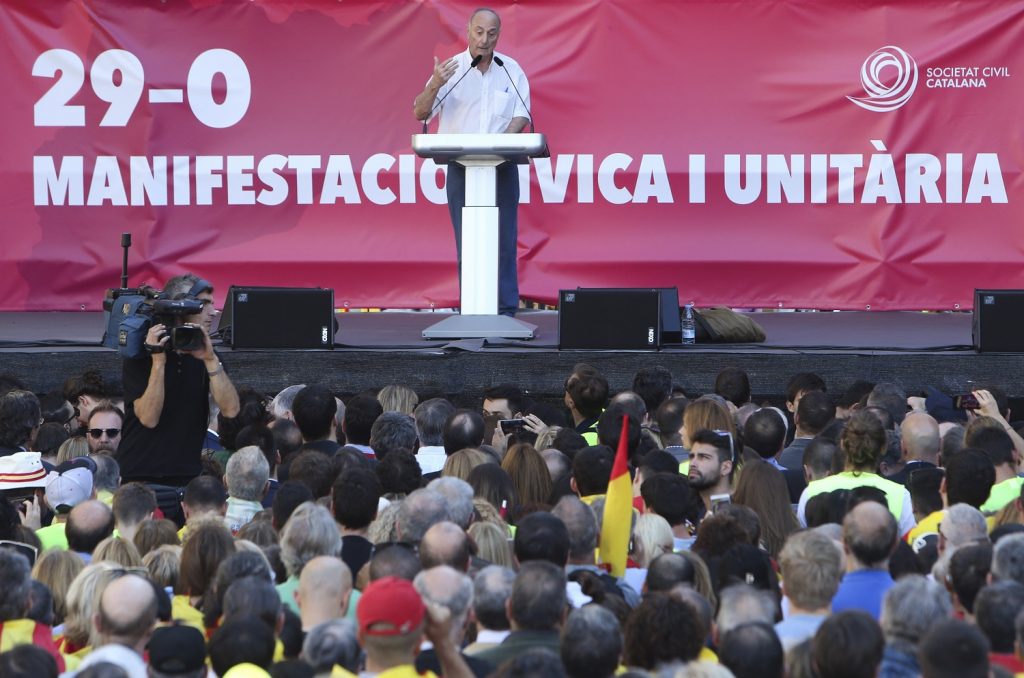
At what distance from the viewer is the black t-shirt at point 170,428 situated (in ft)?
20.4

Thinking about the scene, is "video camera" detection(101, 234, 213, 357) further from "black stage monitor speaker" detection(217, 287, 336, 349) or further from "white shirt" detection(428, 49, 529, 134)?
"white shirt" detection(428, 49, 529, 134)

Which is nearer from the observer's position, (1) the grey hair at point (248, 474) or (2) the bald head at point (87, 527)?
(2) the bald head at point (87, 527)

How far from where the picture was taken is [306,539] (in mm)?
4258

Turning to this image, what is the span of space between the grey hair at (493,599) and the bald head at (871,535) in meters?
0.99

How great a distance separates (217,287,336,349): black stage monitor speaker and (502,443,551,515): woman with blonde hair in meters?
3.31

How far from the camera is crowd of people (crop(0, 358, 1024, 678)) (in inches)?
137

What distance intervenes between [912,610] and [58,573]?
90.4 inches

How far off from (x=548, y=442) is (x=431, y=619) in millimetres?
2769

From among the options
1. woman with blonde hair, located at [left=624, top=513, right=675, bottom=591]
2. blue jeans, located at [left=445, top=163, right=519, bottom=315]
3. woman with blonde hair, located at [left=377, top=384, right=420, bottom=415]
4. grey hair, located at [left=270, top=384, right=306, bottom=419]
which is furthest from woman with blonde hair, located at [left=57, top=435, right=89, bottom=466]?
blue jeans, located at [left=445, top=163, right=519, bottom=315]

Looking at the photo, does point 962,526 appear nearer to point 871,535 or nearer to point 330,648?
point 871,535

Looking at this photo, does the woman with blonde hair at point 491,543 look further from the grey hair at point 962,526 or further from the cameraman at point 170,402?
the cameraman at point 170,402

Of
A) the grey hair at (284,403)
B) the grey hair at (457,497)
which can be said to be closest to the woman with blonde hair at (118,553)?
the grey hair at (457,497)

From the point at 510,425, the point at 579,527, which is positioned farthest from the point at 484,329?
the point at 579,527

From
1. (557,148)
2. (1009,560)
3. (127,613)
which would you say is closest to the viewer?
(127,613)
